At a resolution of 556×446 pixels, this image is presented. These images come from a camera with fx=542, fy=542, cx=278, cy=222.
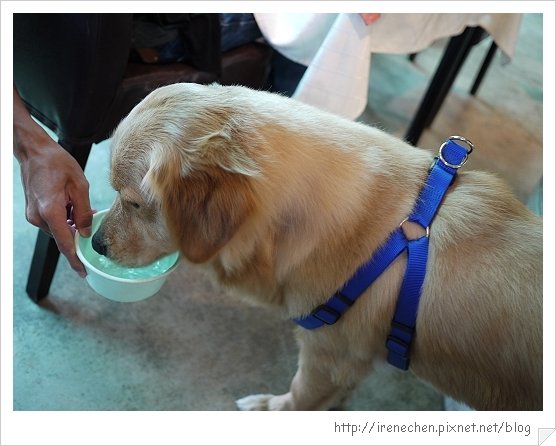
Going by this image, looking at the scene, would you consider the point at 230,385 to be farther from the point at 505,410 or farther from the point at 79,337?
the point at 505,410

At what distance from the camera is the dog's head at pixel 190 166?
998mm

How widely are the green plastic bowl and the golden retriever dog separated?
0.15 m

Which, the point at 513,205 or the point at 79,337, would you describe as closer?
the point at 513,205

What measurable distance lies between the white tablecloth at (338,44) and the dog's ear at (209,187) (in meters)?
0.74

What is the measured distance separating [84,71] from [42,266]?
0.67m

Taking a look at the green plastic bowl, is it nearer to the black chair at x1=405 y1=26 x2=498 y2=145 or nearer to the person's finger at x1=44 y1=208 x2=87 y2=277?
the person's finger at x1=44 y1=208 x2=87 y2=277

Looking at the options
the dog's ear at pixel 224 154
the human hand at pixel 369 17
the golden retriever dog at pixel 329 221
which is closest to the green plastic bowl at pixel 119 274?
the golden retriever dog at pixel 329 221

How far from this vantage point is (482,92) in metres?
3.24

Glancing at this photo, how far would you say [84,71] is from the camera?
4.33 feet

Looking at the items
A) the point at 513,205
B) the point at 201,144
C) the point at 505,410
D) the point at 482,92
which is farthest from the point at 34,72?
the point at 482,92

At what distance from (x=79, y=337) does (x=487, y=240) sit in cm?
129

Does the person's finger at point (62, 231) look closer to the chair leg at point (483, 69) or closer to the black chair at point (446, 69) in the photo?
the black chair at point (446, 69)

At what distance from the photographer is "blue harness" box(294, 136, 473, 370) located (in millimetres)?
1086

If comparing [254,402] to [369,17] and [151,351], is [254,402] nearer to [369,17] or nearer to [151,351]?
[151,351]
